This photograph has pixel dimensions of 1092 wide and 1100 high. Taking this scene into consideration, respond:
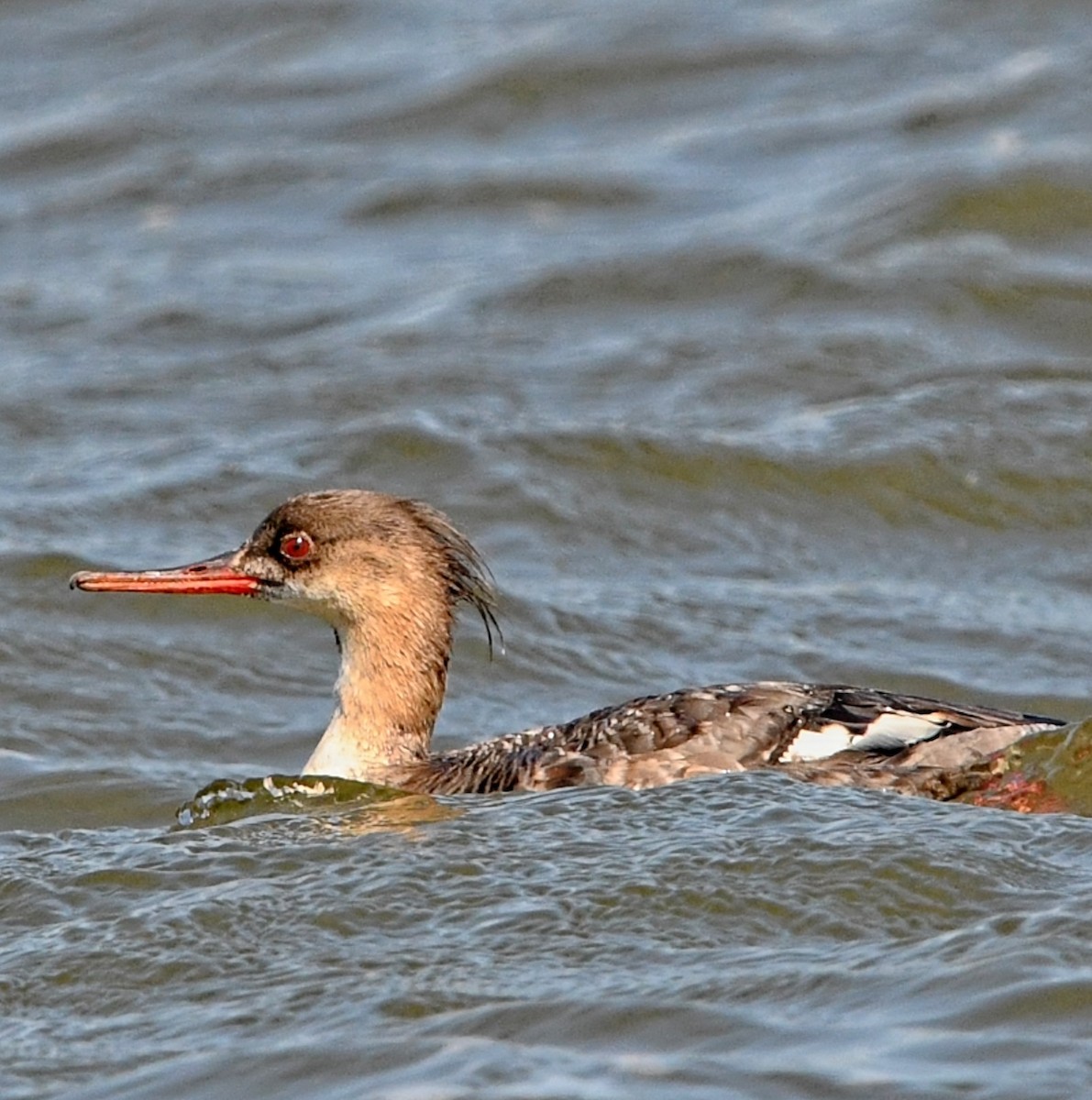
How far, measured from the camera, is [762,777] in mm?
6973

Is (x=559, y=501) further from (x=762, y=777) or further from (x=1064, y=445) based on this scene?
(x=762, y=777)

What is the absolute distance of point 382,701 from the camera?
8.48 metres

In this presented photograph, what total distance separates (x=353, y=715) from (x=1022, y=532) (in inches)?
149

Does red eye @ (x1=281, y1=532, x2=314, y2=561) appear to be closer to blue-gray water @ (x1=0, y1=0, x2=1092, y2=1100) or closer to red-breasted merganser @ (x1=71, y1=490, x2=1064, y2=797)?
red-breasted merganser @ (x1=71, y1=490, x2=1064, y2=797)

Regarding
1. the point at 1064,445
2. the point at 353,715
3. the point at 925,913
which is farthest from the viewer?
the point at 1064,445

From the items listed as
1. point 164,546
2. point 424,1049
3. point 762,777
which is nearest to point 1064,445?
point 164,546

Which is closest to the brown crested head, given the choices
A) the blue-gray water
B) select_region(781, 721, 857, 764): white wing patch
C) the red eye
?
the red eye

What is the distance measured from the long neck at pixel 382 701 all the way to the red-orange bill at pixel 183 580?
17.1 inches

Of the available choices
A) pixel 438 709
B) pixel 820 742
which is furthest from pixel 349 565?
pixel 820 742

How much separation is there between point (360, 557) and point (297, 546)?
22cm

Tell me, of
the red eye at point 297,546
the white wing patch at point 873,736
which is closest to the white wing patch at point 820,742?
the white wing patch at point 873,736

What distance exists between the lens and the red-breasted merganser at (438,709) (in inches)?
296

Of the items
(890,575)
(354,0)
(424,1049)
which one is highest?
(354,0)

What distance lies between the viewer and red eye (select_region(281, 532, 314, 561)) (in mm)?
8391
